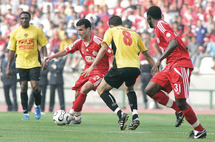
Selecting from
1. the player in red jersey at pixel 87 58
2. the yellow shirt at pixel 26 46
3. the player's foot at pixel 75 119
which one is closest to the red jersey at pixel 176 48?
the player in red jersey at pixel 87 58

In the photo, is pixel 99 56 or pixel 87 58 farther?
pixel 87 58

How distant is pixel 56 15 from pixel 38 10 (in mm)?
1496

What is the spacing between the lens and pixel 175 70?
8.41 m

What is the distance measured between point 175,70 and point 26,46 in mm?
4941

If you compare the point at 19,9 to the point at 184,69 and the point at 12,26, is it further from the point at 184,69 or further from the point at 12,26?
the point at 184,69

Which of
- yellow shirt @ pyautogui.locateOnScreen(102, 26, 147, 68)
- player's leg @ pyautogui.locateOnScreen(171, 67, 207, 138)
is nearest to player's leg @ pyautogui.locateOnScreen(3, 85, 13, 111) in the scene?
yellow shirt @ pyautogui.locateOnScreen(102, 26, 147, 68)

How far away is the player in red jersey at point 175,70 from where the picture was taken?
814cm

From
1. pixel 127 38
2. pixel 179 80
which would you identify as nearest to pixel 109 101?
pixel 127 38

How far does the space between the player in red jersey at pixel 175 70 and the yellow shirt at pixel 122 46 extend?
2.21ft

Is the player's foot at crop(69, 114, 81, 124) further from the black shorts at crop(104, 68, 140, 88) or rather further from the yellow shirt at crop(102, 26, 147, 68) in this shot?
the yellow shirt at crop(102, 26, 147, 68)

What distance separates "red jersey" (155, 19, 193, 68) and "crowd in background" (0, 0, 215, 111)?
9.80 meters

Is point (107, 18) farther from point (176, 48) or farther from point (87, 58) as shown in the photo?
point (176, 48)

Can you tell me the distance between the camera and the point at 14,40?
40.0ft

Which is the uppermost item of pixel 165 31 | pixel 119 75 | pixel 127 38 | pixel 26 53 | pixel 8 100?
pixel 165 31
